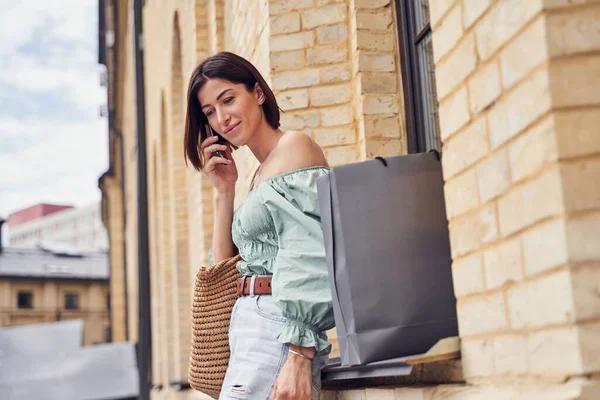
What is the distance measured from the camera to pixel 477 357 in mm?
2219

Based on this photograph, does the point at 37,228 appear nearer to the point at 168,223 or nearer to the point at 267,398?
the point at 168,223

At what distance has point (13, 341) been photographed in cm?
1719

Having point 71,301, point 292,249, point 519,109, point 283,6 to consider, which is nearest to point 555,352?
point 519,109

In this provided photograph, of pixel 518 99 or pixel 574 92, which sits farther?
pixel 518 99

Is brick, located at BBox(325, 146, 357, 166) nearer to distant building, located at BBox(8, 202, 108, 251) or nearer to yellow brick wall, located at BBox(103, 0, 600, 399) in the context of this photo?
yellow brick wall, located at BBox(103, 0, 600, 399)

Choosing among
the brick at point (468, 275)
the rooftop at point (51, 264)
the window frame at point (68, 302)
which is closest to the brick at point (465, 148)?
the brick at point (468, 275)

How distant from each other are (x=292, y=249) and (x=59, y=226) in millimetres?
84404

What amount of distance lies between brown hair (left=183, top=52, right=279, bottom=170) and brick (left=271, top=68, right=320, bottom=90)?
146cm

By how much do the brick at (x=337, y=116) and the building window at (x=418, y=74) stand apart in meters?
0.32

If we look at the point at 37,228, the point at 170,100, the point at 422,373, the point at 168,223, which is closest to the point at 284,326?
the point at 422,373

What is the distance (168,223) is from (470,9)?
10890mm

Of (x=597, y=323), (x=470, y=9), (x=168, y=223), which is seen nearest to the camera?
(x=597, y=323)

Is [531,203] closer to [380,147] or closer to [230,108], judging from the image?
[230,108]

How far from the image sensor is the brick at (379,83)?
4.40 metres
